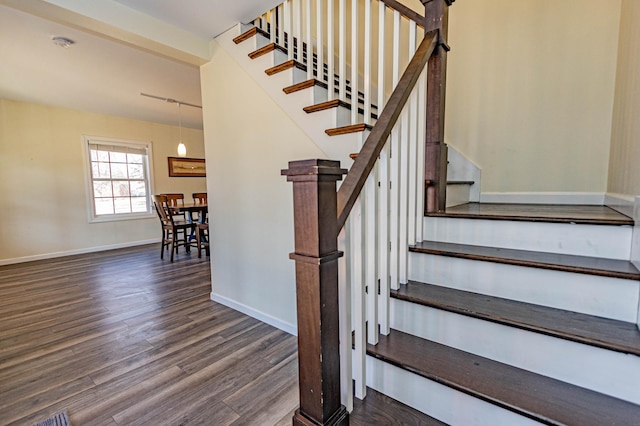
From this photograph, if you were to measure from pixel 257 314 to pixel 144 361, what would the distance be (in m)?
0.88

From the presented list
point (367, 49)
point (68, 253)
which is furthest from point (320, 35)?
point (68, 253)

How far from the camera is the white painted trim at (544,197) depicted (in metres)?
2.04

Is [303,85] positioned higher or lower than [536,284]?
higher

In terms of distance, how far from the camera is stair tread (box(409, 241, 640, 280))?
1064 millimetres

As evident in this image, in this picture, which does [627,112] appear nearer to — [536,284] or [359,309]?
[536,284]

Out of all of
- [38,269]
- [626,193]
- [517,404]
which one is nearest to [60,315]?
[38,269]

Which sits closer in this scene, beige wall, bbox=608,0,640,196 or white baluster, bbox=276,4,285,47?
beige wall, bbox=608,0,640,196

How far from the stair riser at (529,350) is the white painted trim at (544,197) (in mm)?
1552

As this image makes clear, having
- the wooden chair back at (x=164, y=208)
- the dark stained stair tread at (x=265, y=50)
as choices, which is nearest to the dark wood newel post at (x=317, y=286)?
the dark stained stair tread at (x=265, y=50)

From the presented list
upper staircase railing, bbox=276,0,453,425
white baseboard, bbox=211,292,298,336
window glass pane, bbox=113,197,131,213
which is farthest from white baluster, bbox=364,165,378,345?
window glass pane, bbox=113,197,131,213

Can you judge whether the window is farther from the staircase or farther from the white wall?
the staircase

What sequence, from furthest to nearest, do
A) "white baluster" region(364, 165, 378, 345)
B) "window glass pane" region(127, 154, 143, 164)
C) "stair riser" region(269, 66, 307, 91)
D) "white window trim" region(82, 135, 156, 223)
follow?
"window glass pane" region(127, 154, 143, 164) → "white window trim" region(82, 135, 156, 223) → "stair riser" region(269, 66, 307, 91) → "white baluster" region(364, 165, 378, 345)

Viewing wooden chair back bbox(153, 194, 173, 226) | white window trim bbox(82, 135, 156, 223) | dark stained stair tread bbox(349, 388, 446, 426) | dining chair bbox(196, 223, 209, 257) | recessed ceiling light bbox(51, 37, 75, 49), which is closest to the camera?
dark stained stair tread bbox(349, 388, 446, 426)

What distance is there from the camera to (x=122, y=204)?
18.8ft
